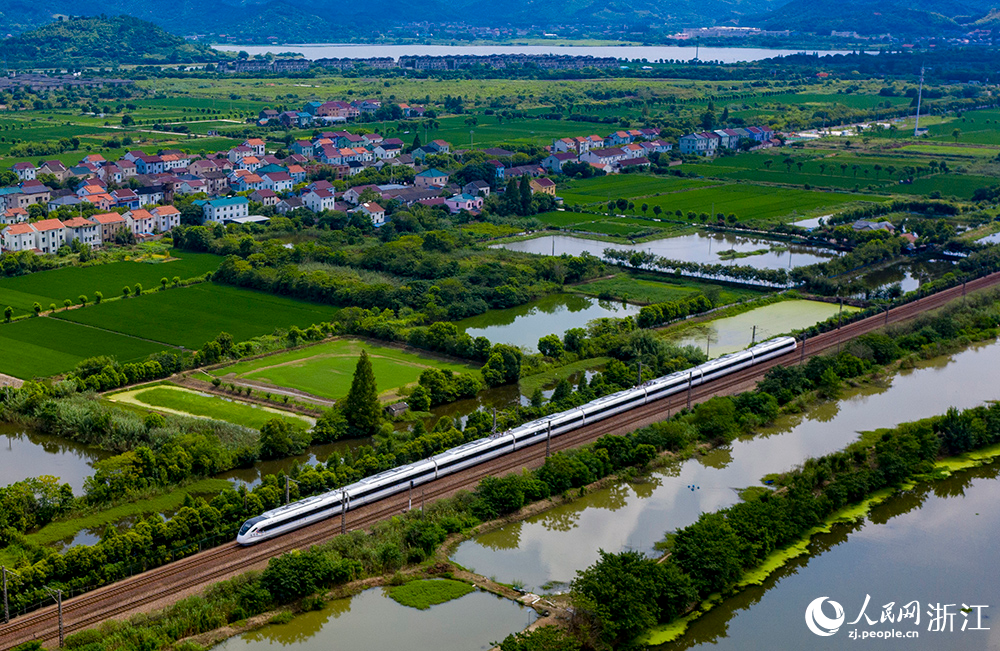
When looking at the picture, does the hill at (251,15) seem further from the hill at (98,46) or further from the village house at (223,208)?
the village house at (223,208)

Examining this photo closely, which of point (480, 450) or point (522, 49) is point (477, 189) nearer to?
point (480, 450)

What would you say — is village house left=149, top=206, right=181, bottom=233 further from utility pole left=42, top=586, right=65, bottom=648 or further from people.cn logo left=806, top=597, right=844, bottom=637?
people.cn logo left=806, top=597, right=844, bottom=637

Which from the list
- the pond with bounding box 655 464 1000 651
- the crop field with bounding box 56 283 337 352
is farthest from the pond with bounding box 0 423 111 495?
the pond with bounding box 655 464 1000 651

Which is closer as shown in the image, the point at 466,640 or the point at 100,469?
the point at 466,640

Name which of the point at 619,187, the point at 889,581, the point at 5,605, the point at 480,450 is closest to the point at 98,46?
the point at 619,187

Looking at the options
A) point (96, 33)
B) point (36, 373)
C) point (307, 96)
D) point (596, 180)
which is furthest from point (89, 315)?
point (96, 33)

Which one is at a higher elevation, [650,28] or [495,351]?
[650,28]

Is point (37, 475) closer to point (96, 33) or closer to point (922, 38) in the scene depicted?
point (96, 33)
